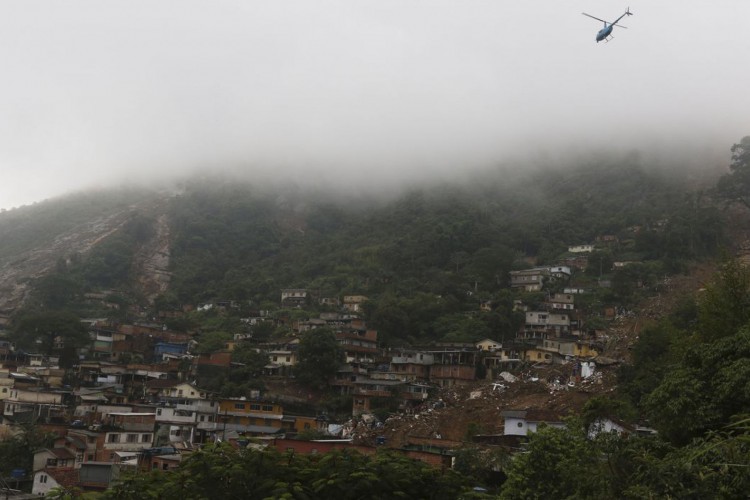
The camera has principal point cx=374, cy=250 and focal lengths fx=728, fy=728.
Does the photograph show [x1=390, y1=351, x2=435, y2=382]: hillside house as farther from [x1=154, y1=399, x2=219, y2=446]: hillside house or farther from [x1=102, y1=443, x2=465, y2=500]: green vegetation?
[x1=102, y1=443, x2=465, y2=500]: green vegetation

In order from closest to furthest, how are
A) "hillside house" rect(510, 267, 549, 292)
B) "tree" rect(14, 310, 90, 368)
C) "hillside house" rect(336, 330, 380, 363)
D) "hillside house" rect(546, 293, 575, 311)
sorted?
"hillside house" rect(336, 330, 380, 363) < "tree" rect(14, 310, 90, 368) < "hillside house" rect(546, 293, 575, 311) < "hillside house" rect(510, 267, 549, 292)

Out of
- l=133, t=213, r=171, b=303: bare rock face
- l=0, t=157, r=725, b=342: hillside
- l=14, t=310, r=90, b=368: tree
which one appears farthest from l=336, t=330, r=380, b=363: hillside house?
l=133, t=213, r=171, b=303: bare rock face

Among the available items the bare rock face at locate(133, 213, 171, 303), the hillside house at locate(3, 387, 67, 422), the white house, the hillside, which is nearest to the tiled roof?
the hillside house at locate(3, 387, 67, 422)

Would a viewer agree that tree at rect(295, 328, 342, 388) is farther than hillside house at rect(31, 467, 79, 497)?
Yes

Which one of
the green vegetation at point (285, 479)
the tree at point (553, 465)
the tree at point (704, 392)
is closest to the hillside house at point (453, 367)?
the green vegetation at point (285, 479)

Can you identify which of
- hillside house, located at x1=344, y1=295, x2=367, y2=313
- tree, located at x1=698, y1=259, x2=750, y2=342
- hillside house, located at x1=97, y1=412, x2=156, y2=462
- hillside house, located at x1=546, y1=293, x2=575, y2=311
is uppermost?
hillside house, located at x1=546, y1=293, x2=575, y2=311

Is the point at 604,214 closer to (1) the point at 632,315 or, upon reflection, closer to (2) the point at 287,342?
(1) the point at 632,315

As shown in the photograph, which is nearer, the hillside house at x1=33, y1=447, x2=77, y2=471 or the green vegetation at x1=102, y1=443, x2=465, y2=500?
the green vegetation at x1=102, y1=443, x2=465, y2=500

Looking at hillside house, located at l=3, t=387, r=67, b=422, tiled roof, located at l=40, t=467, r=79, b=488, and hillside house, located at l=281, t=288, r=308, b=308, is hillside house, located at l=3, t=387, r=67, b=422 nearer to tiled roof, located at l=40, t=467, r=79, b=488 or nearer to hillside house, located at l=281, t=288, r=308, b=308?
tiled roof, located at l=40, t=467, r=79, b=488

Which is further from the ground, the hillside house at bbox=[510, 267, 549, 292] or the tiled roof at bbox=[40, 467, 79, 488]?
the hillside house at bbox=[510, 267, 549, 292]

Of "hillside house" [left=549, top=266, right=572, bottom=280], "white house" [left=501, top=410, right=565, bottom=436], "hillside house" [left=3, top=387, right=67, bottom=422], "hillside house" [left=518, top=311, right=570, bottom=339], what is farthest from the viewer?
"hillside house" [left=549, top=266, right=572, bottom=280]
